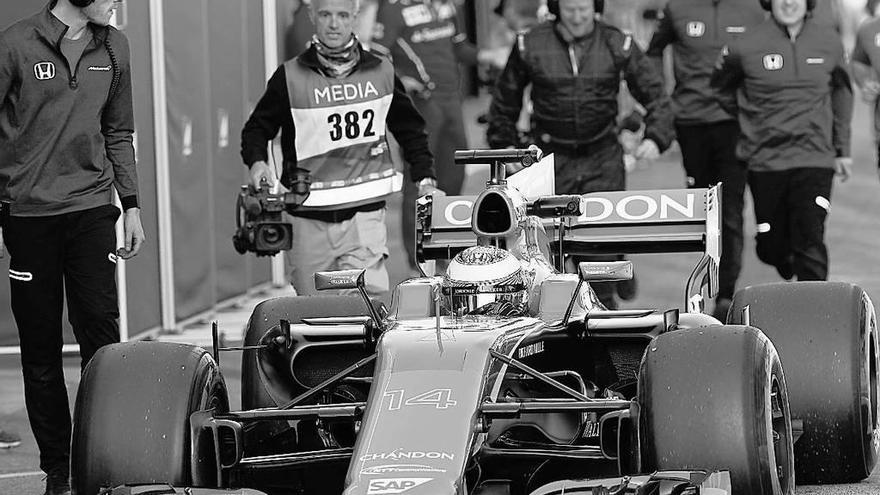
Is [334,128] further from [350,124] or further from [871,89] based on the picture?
[871,89]

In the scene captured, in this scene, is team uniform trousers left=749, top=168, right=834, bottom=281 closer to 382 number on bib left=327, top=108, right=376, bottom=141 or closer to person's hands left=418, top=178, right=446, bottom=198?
person's hands left=418, top=178, right=446, bottom=198

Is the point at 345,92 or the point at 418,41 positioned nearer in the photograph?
the point at 345,92

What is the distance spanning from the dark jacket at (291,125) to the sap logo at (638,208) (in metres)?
1.44

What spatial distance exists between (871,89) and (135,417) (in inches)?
322

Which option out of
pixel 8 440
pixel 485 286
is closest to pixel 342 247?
pixel 8 440

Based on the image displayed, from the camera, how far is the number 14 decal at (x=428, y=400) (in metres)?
6.11

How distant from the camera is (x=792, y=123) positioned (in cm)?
1161

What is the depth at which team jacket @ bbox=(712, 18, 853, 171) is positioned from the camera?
457 inches

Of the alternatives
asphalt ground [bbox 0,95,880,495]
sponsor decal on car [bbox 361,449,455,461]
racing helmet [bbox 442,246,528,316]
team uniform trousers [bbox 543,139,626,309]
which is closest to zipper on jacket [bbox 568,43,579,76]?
team uniform trousers [bbox 543,139,626,309]

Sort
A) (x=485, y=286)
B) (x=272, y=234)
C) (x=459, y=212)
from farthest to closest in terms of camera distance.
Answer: (x=272, y=234), (x=459, y=212), (x=485, y=286)

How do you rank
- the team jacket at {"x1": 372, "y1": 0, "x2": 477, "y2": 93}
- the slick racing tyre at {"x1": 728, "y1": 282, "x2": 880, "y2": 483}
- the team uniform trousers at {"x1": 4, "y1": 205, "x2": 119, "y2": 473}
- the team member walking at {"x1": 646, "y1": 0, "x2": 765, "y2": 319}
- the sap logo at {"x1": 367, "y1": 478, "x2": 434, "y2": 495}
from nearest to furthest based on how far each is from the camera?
the sap logo at {"x1": 367, "y1": 478, "x2": 434, "y2": 495} < the slick racing tyre at {"x1": 728, "y1": 282, "x2": 880, "y2": 483} < the team uniform trousers at {"x1": 4, "y1": 205, "x2": 119, "y2": 473} < the team member walking at {"x1": 646, "y1": 0, "x2": 765, "y2": 319} < the team jacket at {"x1": 372, "y1": 0, "x2": 477, "y2": 93}

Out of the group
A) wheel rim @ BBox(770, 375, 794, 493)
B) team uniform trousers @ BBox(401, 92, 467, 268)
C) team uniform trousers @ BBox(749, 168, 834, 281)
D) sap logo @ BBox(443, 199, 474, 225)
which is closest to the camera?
wheel rim @ BBox(770, 375, 794, 493)

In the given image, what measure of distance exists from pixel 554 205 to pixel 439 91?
7144mm

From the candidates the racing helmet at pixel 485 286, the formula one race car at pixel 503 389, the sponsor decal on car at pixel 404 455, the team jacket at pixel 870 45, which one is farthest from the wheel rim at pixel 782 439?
the team jacket at pixel 870 45
